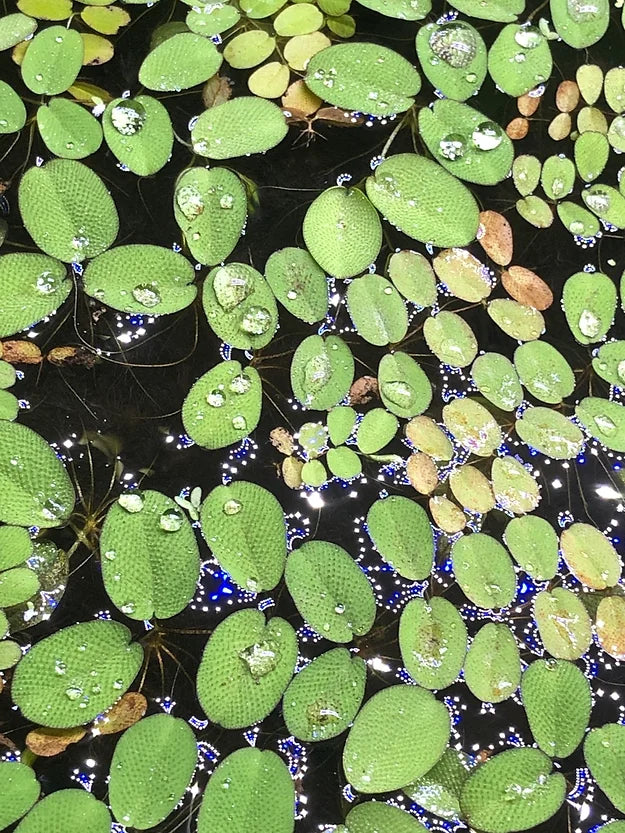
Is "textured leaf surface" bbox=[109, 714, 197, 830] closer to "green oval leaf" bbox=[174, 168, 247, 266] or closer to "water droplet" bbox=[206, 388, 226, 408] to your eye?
"water droplet" bbox=[206, 388, 226, 408]

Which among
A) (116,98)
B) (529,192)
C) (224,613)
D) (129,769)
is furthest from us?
(529,192)

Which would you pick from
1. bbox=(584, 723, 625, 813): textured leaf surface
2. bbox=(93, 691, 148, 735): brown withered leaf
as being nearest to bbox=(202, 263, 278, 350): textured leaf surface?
bbox=(93, 691, 148, 735): brown withered leaf

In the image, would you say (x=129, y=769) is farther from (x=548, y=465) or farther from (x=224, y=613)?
(x=548, y=465)

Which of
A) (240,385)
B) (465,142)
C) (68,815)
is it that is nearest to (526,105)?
(465,142)

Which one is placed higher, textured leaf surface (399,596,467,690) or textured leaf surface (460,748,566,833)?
textured leaf surface (399,596,467,690)

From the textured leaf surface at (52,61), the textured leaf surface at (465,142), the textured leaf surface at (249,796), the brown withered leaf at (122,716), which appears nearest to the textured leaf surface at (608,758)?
the textured leaf surface at (249,796)

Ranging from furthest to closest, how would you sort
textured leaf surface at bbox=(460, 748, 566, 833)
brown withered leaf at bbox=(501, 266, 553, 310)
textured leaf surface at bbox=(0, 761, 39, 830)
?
1. brown withered leaf at bbox=(501, 266, 553, 310)
2. textured leaf surface at bbox=(460, 748, 566, 833)
3. textured leaf surface at bbox=(0, 761, 39, 830)

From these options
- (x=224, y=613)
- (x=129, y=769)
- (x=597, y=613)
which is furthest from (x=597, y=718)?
(x=129, y=769)
